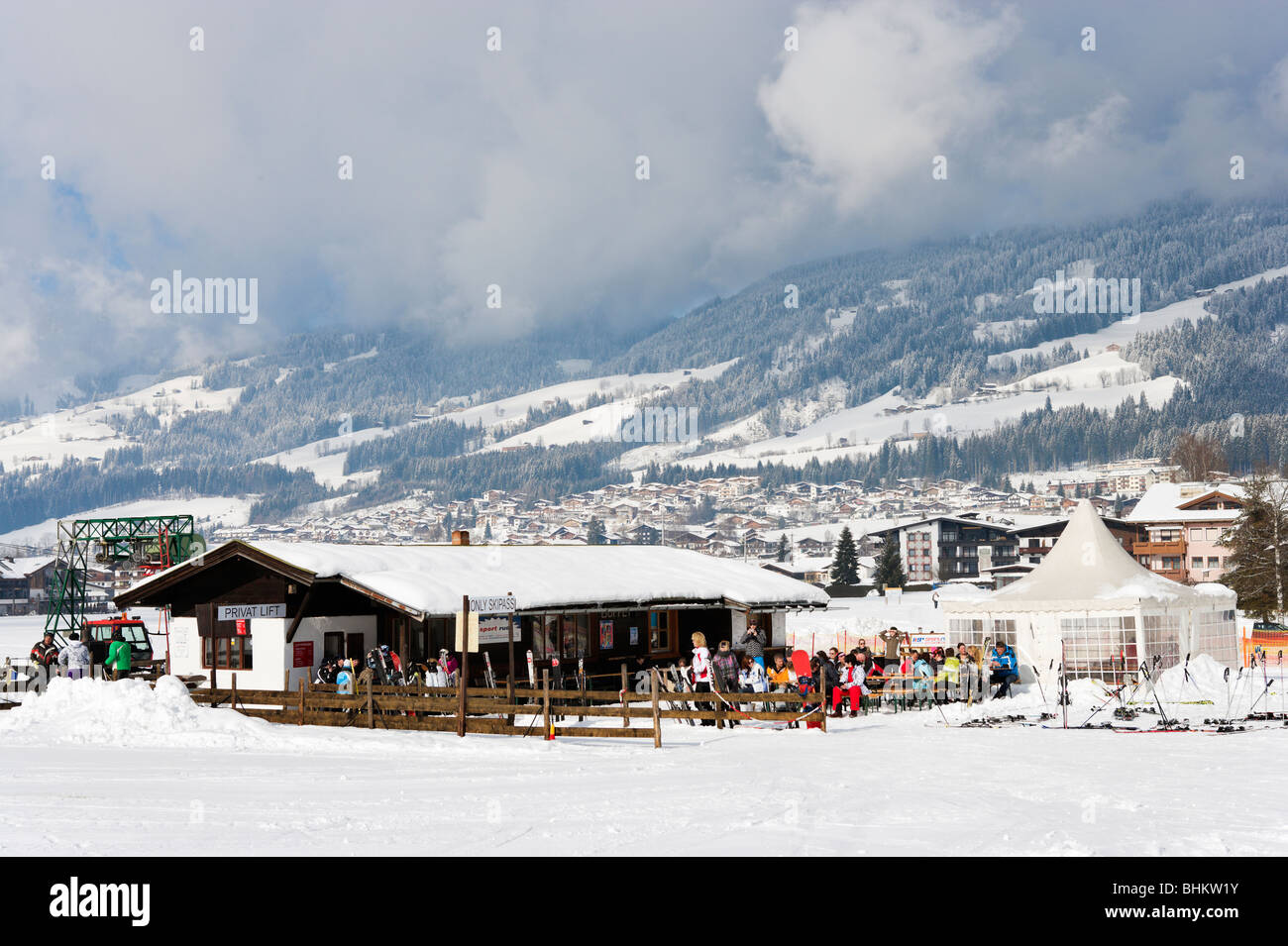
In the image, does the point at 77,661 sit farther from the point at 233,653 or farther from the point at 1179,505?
the point at 1179,505

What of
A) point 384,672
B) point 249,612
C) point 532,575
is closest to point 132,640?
point 249,612

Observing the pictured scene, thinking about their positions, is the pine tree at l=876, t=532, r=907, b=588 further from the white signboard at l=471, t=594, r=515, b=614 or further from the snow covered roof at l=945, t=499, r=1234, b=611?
the white signboard at l=471, t=594, r=515, b=614

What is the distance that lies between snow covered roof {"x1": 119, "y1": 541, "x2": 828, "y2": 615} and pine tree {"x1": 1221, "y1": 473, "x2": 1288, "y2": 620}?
33371 millimetres

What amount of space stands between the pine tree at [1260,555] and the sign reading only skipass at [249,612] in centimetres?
4801

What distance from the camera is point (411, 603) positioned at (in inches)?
934

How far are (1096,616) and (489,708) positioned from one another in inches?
599

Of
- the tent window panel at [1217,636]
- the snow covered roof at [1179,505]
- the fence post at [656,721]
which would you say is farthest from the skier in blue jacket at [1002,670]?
the snow covered roof at [1179,505]

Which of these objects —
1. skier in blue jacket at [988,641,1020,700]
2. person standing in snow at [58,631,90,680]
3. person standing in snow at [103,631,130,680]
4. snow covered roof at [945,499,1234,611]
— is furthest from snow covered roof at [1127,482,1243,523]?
person standing in snow at [58,631,90,680]

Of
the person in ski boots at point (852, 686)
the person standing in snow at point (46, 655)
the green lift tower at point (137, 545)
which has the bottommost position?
the person in ski boots at point (852, 686)

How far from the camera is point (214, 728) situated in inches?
745

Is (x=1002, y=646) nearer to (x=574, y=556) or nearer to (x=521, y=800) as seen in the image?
(x=574, y=556)

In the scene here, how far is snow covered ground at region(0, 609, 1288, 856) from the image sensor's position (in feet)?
33.4

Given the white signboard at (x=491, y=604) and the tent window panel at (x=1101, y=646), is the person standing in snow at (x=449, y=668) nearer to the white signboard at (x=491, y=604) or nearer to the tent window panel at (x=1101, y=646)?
the white signboard at (x=491, y=604)

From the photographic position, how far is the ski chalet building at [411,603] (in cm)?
2508
